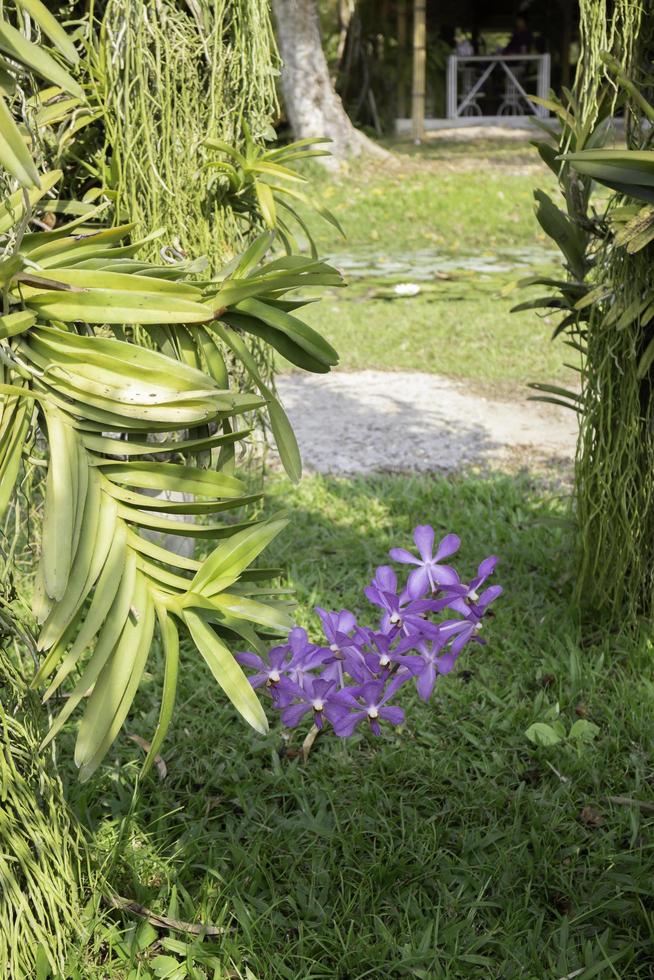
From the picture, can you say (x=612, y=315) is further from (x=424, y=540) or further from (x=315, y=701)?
(x=315, y=701)

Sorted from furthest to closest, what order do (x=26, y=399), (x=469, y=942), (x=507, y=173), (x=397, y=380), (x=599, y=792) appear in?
1. (x=507, y=173)
2. (x=397, y=380)
3. (x=599, y=792)
4. (x=469, y=942)
5. (x=26, y=399)

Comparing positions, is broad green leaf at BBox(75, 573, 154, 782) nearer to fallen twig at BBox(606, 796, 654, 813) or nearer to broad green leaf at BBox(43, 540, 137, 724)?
broad green leaf at BBox(43, 540, 137, 724)

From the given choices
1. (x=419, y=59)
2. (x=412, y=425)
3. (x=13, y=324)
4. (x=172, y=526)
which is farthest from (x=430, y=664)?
(x=419, y=59)

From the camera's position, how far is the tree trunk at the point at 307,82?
1020 cm

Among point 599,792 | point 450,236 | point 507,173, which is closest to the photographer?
point 599,792

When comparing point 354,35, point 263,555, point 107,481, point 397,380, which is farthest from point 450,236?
point 107,481

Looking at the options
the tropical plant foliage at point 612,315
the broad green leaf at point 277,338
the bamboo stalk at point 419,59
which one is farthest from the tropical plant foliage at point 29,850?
the bamboo stalk at point 419,59

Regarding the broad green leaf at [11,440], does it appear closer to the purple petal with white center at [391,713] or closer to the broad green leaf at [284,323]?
the broad green leaf at [284,323]

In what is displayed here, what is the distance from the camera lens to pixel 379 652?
161cm

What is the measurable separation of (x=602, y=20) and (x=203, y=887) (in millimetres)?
1909

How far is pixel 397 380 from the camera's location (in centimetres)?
544

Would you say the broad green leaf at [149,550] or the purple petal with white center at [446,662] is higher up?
the broad green leaf at [149,550]

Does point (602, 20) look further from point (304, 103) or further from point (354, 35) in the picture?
point (354, 35)

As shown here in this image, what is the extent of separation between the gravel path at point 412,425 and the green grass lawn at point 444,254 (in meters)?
0.37
